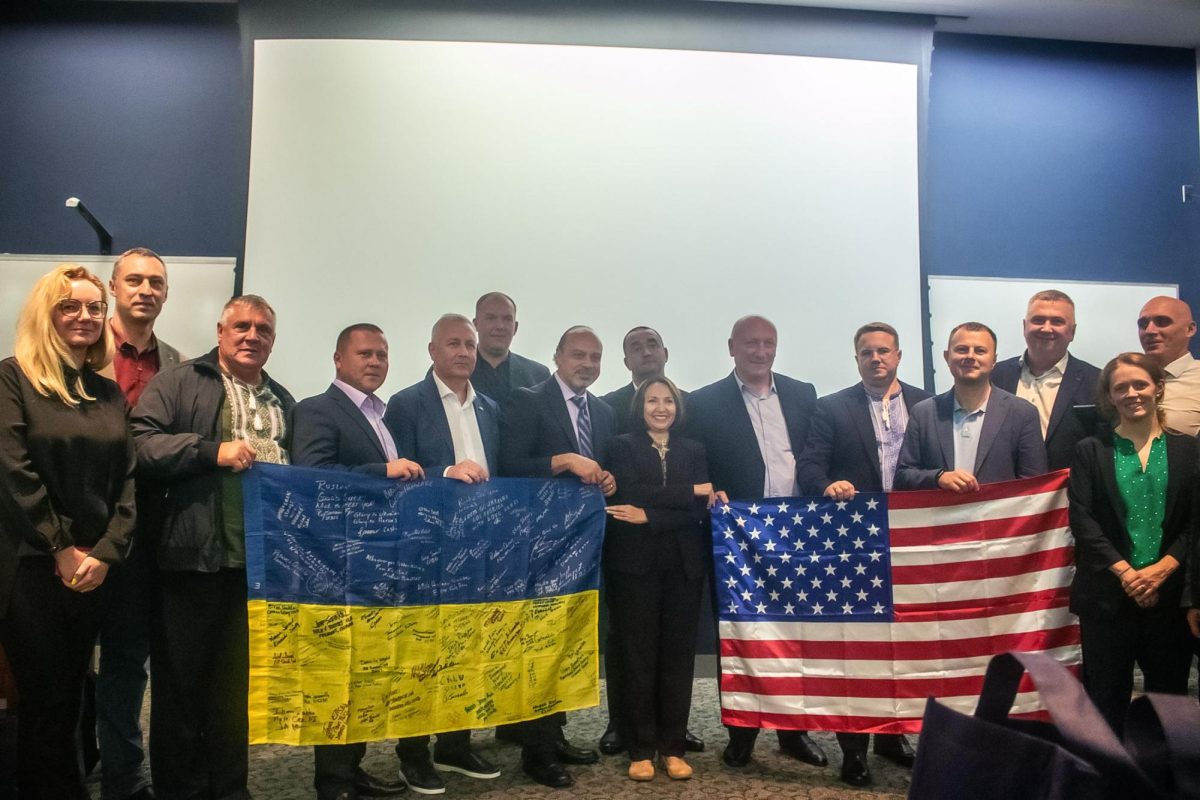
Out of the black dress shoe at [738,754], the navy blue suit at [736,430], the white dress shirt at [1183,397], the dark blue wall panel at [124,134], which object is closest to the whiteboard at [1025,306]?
the white dress shirt at [1183,397]

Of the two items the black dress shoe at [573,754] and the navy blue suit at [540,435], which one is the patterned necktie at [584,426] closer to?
the navy blue suit at [540,435]

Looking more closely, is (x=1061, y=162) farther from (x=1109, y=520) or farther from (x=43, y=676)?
(x=43, y=676)

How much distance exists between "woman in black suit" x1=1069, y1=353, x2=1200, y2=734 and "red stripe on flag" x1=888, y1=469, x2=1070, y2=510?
13 cm

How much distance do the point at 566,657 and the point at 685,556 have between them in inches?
24.5

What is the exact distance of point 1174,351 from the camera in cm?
386

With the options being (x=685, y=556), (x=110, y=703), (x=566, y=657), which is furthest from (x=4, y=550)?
(x=685, y=556)

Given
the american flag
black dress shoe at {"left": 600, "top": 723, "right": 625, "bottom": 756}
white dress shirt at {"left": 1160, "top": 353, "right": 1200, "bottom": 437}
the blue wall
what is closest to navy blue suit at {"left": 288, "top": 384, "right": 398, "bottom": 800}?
black dress shoe at {"left": 600, "top": 723, "right": 625, "bottom": 756}

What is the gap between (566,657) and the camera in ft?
11.3

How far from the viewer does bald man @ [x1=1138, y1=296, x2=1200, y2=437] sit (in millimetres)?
3636

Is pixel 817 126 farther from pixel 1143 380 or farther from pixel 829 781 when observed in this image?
pixel 829 781

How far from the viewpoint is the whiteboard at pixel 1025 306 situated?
5.83m

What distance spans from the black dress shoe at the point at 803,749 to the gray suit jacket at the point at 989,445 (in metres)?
1.14

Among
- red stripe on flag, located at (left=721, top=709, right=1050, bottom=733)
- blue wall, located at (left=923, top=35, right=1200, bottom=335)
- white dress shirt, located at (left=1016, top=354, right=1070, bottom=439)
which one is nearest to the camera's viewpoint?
red stripe on flag, located at (left=721, top=709, right=1050, bottom=733)

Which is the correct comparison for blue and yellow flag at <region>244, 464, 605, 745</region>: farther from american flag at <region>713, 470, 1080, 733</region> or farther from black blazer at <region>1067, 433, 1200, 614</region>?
black blazer at <region>1067, 433, 1200, 614</region>
